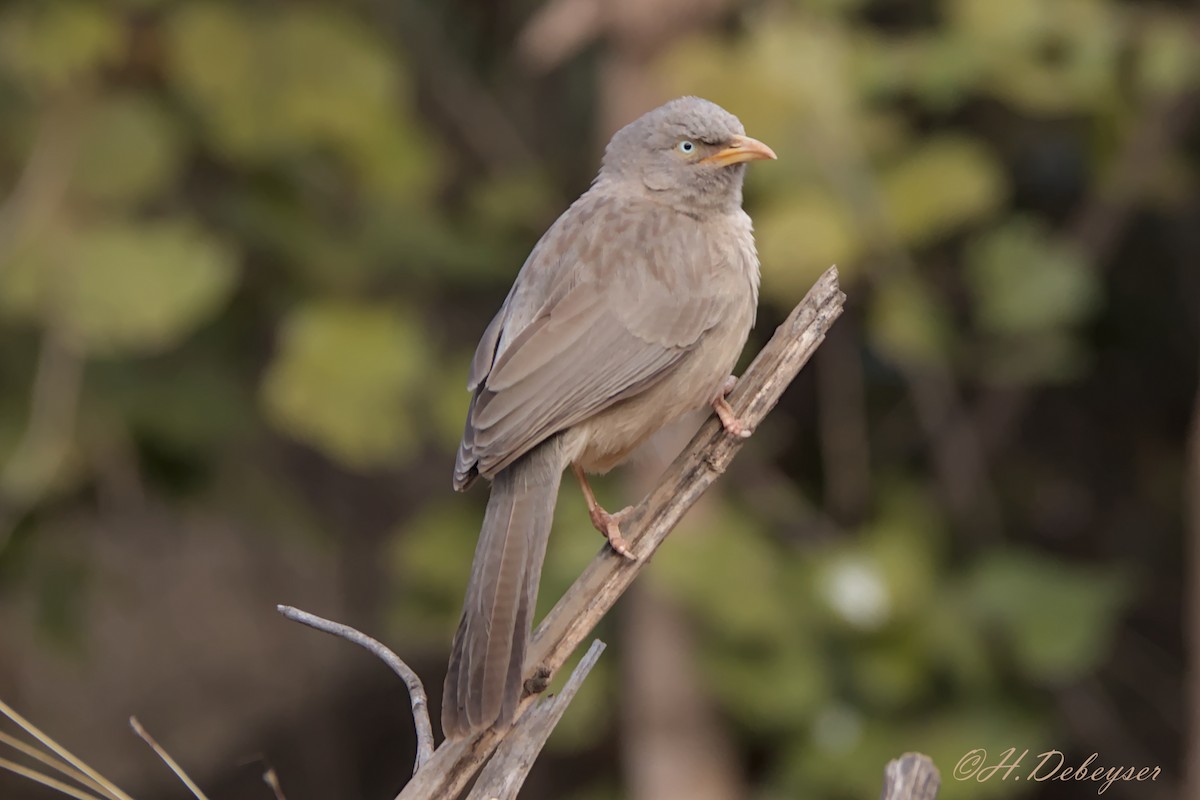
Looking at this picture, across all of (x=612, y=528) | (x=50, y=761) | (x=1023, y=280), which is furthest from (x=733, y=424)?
(x=1023, y=280)

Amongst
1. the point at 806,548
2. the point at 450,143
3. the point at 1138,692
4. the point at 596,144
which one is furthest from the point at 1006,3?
the point at 1138,692

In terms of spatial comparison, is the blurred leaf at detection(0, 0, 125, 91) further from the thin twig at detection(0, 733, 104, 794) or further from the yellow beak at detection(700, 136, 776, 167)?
the thin twig at detection(0, 733, 104, 794)

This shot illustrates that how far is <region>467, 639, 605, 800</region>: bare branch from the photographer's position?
253 centimetres

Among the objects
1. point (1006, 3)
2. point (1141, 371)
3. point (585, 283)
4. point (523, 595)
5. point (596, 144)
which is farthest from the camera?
point (1141, 371)

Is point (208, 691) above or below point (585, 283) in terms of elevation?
below

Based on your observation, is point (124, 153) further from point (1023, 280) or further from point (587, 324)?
point (1023, 280)

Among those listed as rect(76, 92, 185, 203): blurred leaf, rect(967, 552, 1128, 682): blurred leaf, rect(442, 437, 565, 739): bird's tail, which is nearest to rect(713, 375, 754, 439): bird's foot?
rect(442, 437, 565, 739): bird's tail

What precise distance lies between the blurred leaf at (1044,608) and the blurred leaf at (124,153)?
3509 millimetres

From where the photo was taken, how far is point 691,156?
13.1ft

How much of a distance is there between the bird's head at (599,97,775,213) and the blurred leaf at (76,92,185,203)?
89.6 inches

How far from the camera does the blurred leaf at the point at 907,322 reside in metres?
5.35

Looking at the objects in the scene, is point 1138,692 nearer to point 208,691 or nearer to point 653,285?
point 653,285

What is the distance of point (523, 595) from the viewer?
301 centimetres

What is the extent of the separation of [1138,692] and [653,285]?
13.9ft
